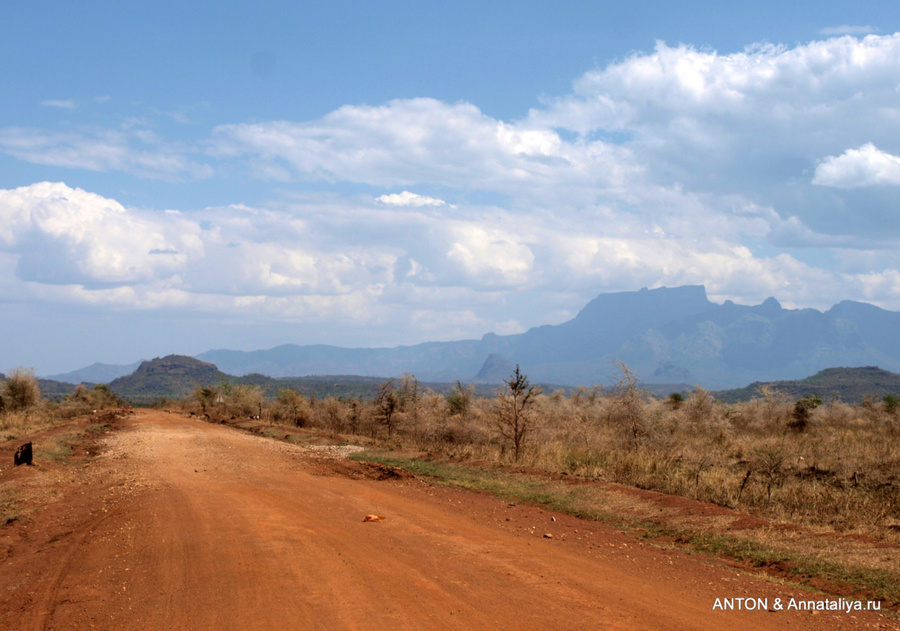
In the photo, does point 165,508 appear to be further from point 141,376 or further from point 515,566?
point 141,376

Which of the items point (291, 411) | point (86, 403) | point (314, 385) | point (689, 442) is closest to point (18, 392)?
point (86, 403)

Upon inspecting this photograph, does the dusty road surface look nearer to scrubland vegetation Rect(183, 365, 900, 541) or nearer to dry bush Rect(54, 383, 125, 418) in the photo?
scrubland vegetation Rect(183, 365, 900, 541)

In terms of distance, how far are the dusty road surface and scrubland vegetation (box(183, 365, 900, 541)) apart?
5141mm

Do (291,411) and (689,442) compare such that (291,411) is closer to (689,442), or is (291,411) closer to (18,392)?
(18,392)

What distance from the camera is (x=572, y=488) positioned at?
15430 mm

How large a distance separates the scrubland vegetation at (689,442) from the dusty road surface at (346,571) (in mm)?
5141

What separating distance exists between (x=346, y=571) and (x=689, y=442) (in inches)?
940

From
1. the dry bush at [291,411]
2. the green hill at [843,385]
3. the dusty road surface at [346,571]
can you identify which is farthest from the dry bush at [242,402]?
the green hill at [843,385]

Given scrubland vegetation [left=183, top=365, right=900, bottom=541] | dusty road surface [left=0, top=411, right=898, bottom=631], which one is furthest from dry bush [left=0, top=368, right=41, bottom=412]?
dusty road surface [left=0, top=411, right=898, bottom=631]

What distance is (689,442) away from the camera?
91.2 feet

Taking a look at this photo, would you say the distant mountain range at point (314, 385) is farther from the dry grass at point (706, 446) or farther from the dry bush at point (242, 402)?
the dry grass at point (706, 446)

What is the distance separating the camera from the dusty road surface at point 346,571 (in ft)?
21.3

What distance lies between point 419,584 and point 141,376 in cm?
18484

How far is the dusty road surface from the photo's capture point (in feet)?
21.3
